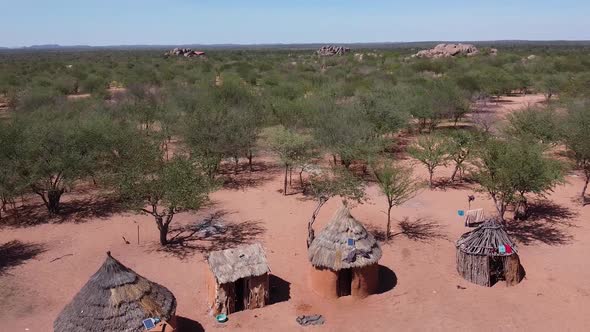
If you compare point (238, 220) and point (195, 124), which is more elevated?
point (195, 124)

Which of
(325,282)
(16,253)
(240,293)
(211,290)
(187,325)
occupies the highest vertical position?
(211,290)

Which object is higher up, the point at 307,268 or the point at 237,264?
the point at 237,264

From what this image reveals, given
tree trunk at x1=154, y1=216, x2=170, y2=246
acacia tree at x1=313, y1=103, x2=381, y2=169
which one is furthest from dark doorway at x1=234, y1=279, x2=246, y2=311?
acacia tree at x1=313, y1=103, x2=381, y2=169

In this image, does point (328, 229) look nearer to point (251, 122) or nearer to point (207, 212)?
point (207, 212)

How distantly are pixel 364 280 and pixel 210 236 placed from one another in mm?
6945

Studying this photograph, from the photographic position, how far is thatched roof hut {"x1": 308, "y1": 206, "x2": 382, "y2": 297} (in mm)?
13953

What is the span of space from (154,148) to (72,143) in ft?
12.0

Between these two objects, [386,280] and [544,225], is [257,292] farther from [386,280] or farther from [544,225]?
[544,225]

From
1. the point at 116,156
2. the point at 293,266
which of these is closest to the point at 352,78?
the point at 116,156

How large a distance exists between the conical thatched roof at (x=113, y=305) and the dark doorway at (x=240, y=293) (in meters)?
2.37

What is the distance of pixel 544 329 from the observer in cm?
1277

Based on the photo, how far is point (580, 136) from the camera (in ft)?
72.0

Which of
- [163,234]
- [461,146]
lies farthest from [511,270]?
[163,234]

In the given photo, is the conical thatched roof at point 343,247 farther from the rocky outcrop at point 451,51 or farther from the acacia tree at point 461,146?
the rocky outcrop at point 451,51
